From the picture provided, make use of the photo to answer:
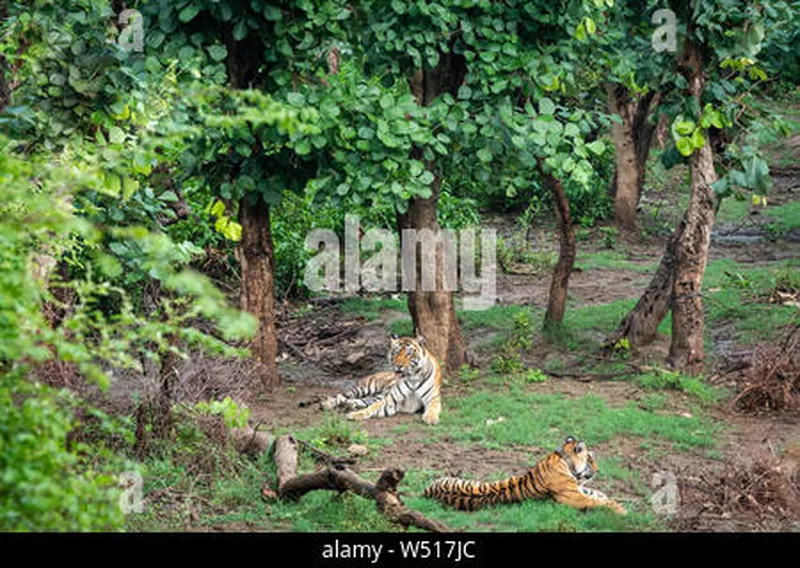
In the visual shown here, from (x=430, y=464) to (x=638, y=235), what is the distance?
32.2 ft

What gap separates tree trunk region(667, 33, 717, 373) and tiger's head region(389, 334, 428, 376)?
8.50 ft

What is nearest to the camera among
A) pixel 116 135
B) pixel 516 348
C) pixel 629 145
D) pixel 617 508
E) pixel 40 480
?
pixel 40 480

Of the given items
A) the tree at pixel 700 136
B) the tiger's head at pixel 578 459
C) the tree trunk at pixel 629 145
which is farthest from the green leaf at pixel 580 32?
the tree trunk at pixel 629 145

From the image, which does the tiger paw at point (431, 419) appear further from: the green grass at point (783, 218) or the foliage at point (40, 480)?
the green grass at point (783, 218)

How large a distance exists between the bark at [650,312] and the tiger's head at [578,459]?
440cm

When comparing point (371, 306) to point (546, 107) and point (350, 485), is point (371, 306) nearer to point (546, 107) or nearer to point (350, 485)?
point (546, 107)

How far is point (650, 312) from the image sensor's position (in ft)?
40.7

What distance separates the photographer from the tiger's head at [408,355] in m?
11.2

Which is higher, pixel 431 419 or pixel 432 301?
pixel 432 301

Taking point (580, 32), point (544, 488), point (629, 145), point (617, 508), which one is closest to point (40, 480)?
point (544, 488)

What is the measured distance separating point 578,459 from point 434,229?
14.3 feet

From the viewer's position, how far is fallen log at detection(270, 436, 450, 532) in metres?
7.04

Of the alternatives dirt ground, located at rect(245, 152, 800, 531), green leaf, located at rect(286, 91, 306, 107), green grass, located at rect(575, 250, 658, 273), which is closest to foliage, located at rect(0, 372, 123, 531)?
dirt ground, located at rect(245, 152, 800, 531)

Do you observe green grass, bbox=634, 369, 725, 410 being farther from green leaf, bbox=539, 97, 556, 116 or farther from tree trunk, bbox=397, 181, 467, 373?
green leaf, bbox=539, 97, 556, 116
